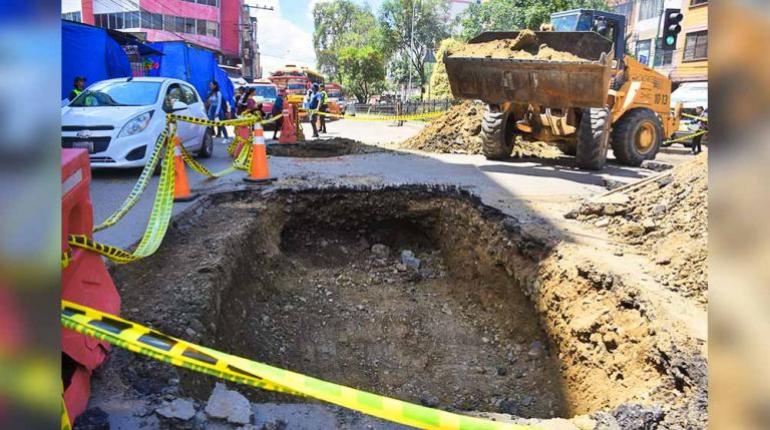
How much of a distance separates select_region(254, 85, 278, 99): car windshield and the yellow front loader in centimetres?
1787

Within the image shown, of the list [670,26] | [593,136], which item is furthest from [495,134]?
[670,26]

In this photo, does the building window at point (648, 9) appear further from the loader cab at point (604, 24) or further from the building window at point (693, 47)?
the loader cab at point (604, 24)

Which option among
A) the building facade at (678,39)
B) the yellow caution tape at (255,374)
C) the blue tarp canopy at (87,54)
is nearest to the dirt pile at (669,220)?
the yellow caution tape at (255,374)

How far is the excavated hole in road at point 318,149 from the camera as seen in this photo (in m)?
Answer: 14.3

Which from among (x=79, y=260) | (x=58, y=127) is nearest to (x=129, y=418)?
(x=79, y=260)

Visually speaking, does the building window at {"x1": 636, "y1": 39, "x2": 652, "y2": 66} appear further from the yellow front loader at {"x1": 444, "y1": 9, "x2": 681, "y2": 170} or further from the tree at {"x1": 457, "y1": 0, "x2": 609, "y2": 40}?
the yellow front loader at {"x1": 444, "y1": 9, "x2": 681, "y2": 170}

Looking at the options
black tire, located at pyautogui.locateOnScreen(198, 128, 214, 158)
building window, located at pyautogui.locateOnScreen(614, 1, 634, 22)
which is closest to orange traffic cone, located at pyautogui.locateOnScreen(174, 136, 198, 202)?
black tire, located at pyautogui.locateOnScreen(198, 128, 214, 158)

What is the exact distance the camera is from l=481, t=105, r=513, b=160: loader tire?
40.7 feet

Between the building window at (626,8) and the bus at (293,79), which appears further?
the building window at (626,8)

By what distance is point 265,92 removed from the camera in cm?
2869

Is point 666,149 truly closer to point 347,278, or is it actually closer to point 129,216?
point 347,278

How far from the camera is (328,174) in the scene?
1015 centimetres

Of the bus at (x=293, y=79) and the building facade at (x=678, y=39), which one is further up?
the building facade at (x=678, y=39)

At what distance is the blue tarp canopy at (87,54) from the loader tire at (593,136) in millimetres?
11911
